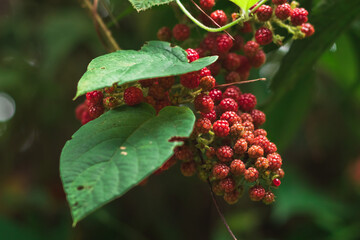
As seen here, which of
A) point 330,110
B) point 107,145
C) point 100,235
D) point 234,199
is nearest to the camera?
point 107,145

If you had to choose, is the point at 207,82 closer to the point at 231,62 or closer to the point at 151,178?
the point at 231,62

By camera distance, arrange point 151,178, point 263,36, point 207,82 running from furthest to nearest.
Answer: point 151,178 → point 263,36 → point 207,82

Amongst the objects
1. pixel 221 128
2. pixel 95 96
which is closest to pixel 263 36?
pixel 221 128

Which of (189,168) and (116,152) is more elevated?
(116,152)

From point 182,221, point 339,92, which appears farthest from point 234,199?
point 339,92

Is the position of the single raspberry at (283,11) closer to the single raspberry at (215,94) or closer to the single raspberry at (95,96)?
the single raspberry at (215,94)

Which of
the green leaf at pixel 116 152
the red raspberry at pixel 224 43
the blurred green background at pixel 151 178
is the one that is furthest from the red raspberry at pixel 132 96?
the blurred green background at pixel 151 178

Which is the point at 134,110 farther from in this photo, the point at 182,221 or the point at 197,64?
the point at 182,221
